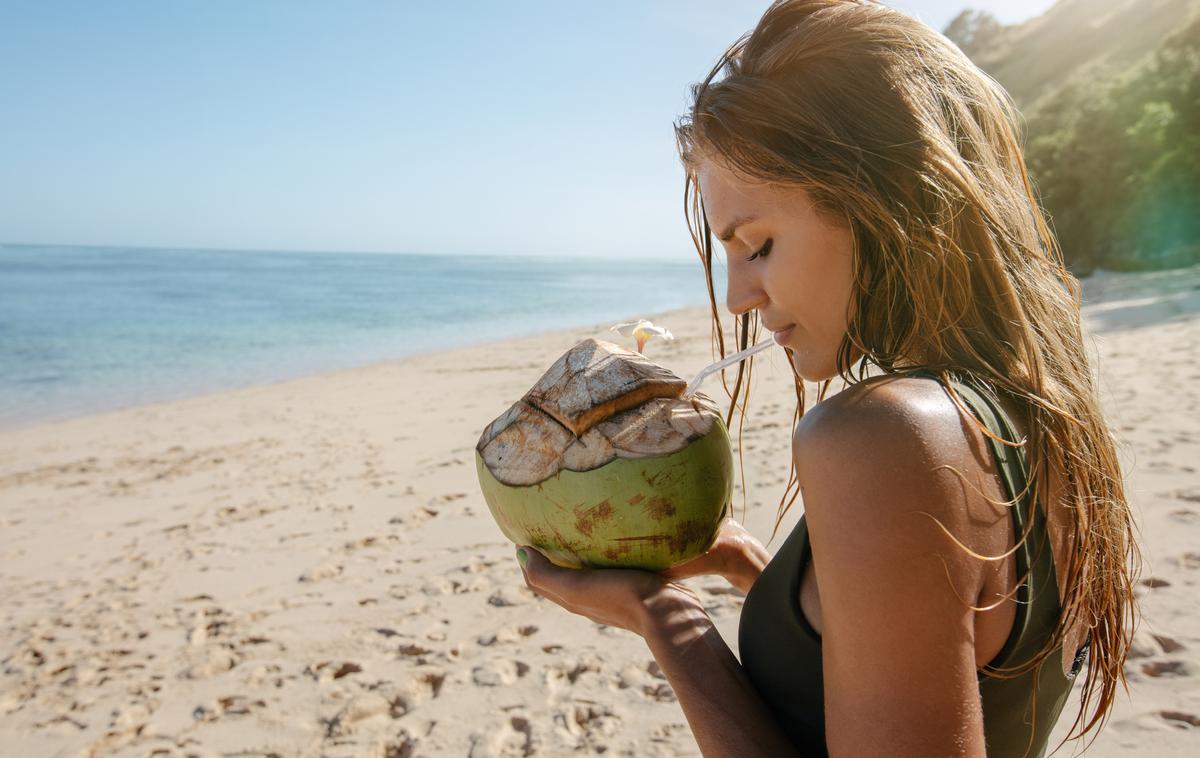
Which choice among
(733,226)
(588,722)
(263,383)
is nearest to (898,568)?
(733,226)

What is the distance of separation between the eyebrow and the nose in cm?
4

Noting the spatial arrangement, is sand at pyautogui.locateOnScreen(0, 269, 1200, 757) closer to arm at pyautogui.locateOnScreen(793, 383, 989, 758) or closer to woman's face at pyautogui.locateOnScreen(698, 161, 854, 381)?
woman's face at pyautogui.locateOnScreen(698, 161, 854, 381)

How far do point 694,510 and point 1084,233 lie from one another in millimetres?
17782

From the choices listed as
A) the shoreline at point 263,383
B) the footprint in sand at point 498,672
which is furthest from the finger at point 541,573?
the shoreline at point 263,383

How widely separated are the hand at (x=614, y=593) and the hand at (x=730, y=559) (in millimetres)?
118

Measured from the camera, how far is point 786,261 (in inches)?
37.9

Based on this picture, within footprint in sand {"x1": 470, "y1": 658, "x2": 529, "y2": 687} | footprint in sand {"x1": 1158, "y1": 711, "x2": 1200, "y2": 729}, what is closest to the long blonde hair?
footprint in sand {"x1": 1158, "y1": 711, "x2": 1200, "y2": 729}

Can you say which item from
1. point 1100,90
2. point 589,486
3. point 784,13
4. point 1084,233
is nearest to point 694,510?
point 589,486

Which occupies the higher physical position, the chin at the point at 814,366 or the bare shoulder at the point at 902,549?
the chin at the point at 814,366

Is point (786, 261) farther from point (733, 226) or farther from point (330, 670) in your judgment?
point (330, 670)

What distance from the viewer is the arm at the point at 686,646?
0.97 m

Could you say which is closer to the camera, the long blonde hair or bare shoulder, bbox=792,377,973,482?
bare shoulder, bbox=792,377,973,482

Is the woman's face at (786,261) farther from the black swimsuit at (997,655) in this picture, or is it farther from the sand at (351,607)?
the sand at (351,607)

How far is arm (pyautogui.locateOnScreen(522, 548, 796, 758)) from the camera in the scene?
0.97m
